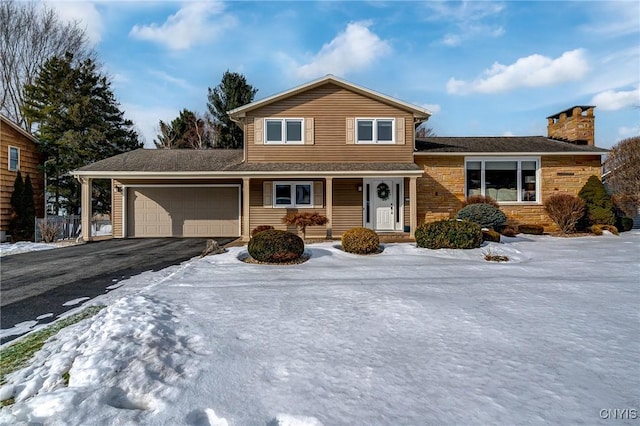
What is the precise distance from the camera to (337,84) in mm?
13891

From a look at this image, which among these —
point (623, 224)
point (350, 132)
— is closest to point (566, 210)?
point (623, 224)

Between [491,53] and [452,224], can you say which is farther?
[491,53]

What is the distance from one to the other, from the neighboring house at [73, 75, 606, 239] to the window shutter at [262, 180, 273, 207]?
42mm

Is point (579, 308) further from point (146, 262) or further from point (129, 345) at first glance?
point (146, 262)

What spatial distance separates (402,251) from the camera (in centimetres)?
1000

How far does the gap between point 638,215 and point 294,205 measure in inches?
723

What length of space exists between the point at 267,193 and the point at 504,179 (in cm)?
1031

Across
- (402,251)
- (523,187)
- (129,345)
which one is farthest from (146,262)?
(523,187)

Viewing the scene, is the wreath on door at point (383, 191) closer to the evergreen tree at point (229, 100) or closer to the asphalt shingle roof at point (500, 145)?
the asphalt shingle roof at point (500, 145)

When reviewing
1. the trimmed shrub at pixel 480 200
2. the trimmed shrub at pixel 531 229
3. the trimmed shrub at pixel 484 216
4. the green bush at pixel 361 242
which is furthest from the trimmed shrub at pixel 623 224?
the green bush at pixel 361 242

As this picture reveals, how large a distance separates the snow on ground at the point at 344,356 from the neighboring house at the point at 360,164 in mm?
7904

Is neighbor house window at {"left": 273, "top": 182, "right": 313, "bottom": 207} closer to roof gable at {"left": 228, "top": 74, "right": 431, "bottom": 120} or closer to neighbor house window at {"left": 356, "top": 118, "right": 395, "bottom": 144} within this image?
neighbor house window at {"left": 356, "top": 118, "right": 395, "bottom": 144}

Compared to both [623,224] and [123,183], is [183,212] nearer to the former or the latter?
[123,183]

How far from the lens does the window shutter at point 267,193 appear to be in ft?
46.7
